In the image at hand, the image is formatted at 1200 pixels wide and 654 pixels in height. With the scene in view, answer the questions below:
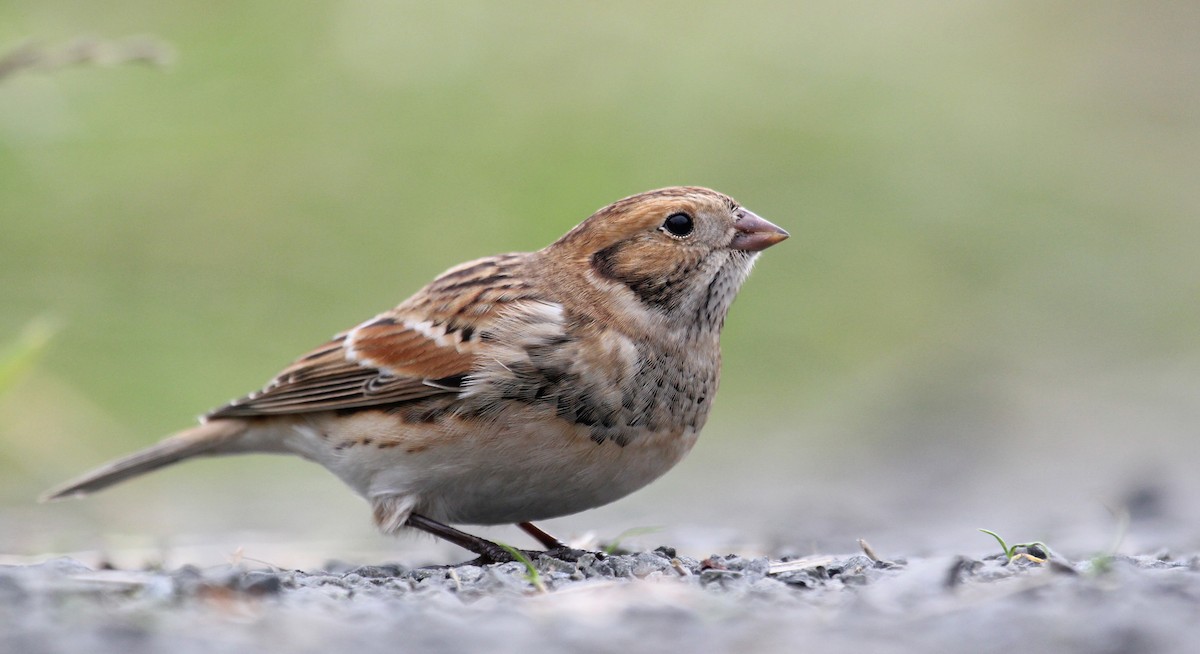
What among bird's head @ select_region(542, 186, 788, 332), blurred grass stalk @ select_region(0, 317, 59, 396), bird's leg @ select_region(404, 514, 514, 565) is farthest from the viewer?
bird's head @ select_region(542, 186, 788, 332)

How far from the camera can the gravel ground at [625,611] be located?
10.1 feet

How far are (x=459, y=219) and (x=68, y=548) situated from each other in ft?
25.2

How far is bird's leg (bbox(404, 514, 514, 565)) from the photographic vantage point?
5199 millimetres

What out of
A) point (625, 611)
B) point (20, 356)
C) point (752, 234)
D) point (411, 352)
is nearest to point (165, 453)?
point (411, 352)

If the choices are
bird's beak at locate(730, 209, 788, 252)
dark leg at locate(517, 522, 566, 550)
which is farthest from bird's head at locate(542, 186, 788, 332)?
dark leg at locate(517, 522, 566, 550)

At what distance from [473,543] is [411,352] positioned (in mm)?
900

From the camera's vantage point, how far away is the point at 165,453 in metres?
6.38

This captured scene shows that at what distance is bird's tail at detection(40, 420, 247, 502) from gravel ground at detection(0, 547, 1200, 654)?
2013mm

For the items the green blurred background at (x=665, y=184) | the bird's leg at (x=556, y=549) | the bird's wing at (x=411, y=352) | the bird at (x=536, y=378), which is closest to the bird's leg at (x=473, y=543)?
the bird at (x=536, y=378)

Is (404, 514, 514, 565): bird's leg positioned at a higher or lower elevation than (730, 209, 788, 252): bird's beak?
lower

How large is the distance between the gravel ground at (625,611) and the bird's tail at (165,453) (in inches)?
79.2

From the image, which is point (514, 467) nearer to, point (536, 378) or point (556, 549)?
point (536, 378)

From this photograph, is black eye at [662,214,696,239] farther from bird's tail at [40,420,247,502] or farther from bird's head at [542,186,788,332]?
bird's tail at [40,420,247,502]

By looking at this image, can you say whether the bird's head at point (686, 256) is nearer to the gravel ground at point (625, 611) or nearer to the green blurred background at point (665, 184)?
the gravel ground at point (625, 611)
